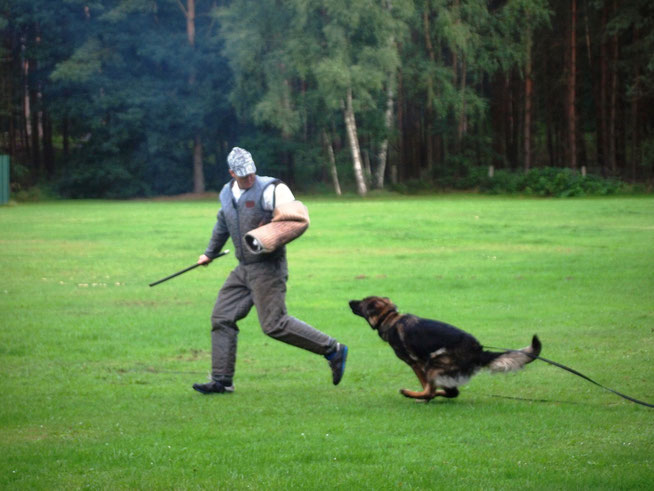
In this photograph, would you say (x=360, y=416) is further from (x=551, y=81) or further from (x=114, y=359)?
(x=551, y=81)

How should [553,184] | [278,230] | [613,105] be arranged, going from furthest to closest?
[613,105] → [553,184] → [278,230]

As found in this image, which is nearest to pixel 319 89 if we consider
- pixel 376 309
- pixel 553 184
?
pixel 553 184

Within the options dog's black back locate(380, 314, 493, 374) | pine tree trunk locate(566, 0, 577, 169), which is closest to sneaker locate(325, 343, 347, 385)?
dog's black back locate(380, 314, 493, 374)

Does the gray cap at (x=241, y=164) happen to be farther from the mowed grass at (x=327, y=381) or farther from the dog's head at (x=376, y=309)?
the mowed grass at (x=327, y=381)

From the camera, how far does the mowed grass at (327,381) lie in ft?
18.5

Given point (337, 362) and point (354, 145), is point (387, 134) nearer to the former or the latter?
point (354, 145)

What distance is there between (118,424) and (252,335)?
15.7 feet

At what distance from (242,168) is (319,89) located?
40.5m

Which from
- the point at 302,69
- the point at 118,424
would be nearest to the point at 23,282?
the point at 118,424

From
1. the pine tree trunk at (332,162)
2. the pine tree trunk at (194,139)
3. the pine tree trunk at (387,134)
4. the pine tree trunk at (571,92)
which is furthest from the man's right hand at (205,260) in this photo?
the pine tree trunk at (194,139)

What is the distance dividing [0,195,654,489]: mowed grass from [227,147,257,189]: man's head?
5.89ft

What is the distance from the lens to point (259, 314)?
7.86 meters

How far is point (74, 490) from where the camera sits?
5.28 m

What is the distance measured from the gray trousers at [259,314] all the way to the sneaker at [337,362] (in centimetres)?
6
